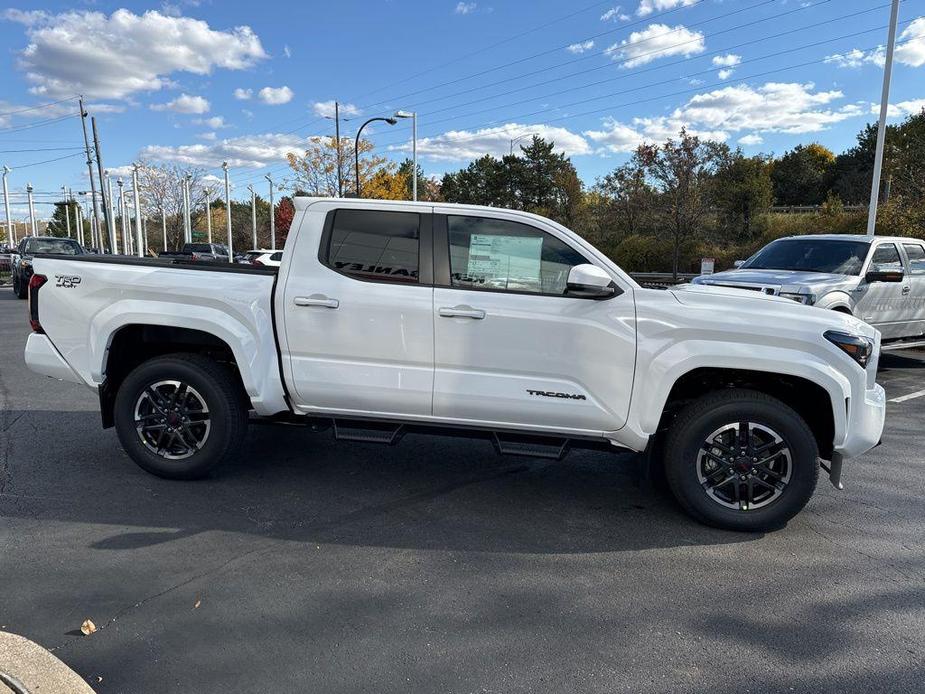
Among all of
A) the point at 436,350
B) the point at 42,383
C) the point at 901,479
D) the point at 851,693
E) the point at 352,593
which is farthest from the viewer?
the point at 42,383

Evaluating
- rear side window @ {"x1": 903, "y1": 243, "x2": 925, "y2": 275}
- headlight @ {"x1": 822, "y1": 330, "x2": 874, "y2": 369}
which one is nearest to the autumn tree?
rear side window @ {"x1": 903, "y1": 243, "x2": 925, "y2": 275}

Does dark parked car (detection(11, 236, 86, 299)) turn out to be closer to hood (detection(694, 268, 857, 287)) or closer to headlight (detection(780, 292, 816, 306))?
hood (detection(694, 268, 857, 287))

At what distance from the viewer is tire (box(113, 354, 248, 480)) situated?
472 centimetres

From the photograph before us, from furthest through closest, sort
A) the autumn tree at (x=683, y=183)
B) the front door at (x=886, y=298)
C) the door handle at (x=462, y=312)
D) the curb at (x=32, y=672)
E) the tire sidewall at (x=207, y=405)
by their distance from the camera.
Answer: the autumn tree at (x=683, y=183) < the front door at (x=886, y=298) < the tire sidewall at (x=207, y=405) < the door handle at (x=462, y=312) < the curb at (x=32, y=672)

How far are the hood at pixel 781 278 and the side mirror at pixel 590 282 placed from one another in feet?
18.1

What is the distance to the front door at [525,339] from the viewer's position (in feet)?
13.7

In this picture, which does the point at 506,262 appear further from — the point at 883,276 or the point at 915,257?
the point at 915,257

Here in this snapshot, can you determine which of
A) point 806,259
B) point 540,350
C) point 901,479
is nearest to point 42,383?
point 540,350

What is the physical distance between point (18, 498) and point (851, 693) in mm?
4839

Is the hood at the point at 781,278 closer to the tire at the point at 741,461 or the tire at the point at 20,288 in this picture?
the tire at the point at 741,461

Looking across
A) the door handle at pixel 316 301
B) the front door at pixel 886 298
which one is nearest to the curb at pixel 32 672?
the door handle at pixel 316 301

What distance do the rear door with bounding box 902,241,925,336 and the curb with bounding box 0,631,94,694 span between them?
11056mm

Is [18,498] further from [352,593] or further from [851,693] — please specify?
[851,693]

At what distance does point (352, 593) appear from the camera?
3393 mm
